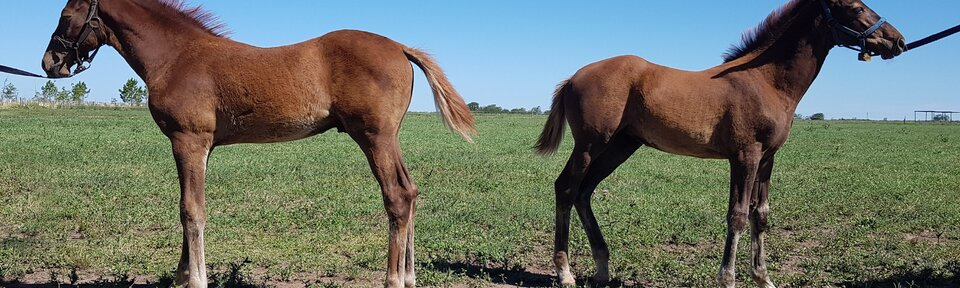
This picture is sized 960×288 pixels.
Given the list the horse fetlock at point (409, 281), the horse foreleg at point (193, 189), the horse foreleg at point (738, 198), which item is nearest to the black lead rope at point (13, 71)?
the horse foreleg at point (193, 189)

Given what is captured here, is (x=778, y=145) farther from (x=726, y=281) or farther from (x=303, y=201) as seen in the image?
(x=303, y=201)

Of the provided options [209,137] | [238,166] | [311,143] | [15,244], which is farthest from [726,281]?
[311,143]

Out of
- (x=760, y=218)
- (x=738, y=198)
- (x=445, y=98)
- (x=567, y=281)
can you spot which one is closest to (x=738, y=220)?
(x=738, y=198)

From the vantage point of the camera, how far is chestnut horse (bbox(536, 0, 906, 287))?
236 inches

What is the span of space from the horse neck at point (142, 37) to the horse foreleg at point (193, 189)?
649mm

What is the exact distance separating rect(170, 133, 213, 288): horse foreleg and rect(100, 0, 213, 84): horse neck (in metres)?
0.65

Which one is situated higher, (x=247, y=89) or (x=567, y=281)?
(x=247, y=89)

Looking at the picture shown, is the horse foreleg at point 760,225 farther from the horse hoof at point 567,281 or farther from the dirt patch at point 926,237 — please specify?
the dirt patch at point 926,237

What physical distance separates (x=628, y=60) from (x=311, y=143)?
1624 centimetres

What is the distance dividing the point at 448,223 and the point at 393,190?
3.83 m

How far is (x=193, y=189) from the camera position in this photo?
17.2ft

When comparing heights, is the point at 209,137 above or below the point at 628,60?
below

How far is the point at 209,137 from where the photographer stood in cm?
530

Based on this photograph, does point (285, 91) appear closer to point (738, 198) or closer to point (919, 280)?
point (738, 198)
